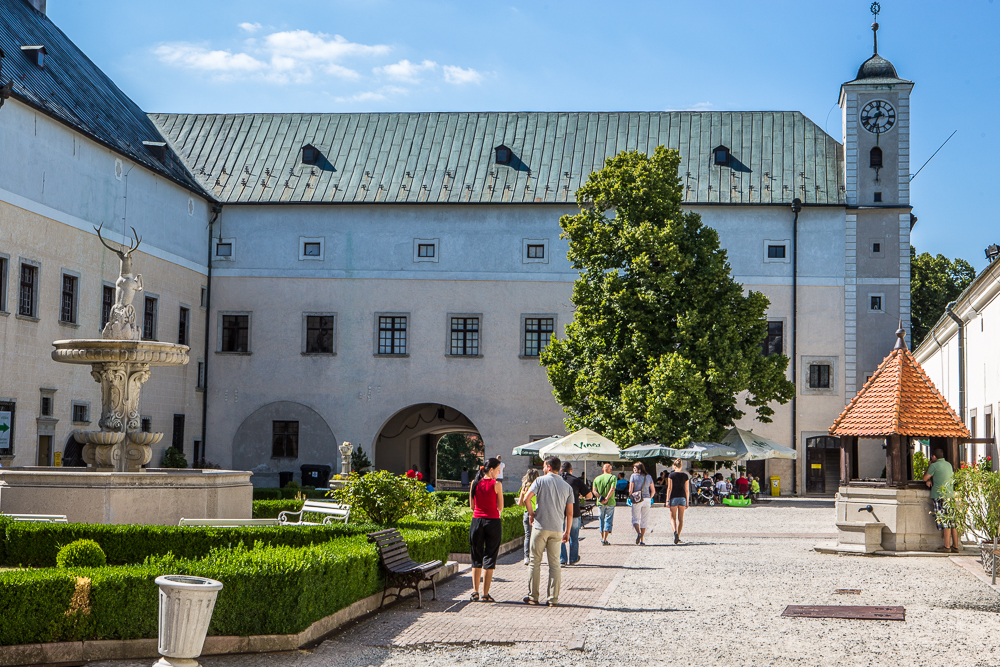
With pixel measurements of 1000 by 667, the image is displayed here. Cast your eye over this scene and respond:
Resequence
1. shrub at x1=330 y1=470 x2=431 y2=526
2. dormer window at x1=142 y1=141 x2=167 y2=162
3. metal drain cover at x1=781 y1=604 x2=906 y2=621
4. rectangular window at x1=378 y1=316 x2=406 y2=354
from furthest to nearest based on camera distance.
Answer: rectangular window at x1=378 y1=316 x2=406 y2=354 → dormer window at x1=142 y1=141 x2=167 y2=162 → shrub at x1=330 y1=470 x2=431 y2=526 → metal drain cover at x1=781 y1=604 x2=906 y2=621

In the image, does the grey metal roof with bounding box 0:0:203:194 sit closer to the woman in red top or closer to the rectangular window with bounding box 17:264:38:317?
the rectangular window with bounding box 17:264:38:317

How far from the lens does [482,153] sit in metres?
43.1

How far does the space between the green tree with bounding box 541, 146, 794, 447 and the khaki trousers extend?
803 inches

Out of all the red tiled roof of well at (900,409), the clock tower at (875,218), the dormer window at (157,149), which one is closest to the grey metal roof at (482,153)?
the clock tower at (875,218)

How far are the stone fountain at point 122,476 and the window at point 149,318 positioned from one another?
1678 cm

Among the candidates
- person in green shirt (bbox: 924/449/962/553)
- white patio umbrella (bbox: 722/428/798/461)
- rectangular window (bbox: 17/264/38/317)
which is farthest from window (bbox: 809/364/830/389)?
rectangular window (bbox: 17/264/38/317)

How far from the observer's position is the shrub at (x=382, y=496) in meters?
16.0

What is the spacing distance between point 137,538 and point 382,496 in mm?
3326

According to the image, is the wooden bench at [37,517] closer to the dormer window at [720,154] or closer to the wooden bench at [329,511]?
the wooden bench at [329,511]

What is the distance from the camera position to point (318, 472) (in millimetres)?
39688

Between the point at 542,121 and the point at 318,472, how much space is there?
52.4 ft

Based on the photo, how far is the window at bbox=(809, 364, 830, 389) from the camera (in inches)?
1571

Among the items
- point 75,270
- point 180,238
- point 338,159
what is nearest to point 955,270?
point 338,159

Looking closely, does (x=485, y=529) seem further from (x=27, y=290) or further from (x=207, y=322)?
(x=207, y=322)
